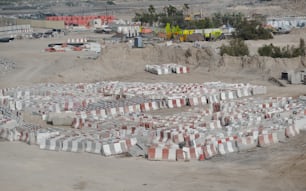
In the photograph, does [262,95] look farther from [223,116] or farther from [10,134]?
[10,134]

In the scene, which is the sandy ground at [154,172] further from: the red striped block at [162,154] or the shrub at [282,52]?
the shrub at [282,52]

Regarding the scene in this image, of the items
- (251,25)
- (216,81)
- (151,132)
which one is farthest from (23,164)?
(251,25)

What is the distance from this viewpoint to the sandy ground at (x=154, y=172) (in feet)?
55.0

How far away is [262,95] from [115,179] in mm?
16507

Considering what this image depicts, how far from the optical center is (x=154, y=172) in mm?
18406

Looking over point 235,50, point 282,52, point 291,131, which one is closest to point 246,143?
point 291,131

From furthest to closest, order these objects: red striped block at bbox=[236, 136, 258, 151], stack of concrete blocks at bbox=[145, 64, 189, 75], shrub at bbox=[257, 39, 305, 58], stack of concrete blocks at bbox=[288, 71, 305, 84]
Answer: shrub at bbox=[257, 39, 305, 58] < stack of concrete blocks at bbox=[145, 64, 189, 75] < stack of concrete blocks at bbox=[288, 71, 305, 84] < red striped block at bbox=[236, 136, 258, 151]

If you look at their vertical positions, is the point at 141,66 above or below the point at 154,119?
below

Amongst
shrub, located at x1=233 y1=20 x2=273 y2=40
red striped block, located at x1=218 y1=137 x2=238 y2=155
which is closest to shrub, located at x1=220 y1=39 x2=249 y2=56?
shrub, located at x1=233 y1=20 x2=273 y2=40

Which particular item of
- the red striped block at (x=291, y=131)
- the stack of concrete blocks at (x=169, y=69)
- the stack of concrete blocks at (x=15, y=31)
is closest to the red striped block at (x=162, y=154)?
the red striped block at (x=291, y=131)

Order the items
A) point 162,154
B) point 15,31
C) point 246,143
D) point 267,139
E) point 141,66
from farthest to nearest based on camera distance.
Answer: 1. point 15,31
2. point 141,66
3. point 267,139
4. point 246,143
5. point 162,154

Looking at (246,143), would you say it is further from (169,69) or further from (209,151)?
(169,69)

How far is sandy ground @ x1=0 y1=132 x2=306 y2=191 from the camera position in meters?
16.8

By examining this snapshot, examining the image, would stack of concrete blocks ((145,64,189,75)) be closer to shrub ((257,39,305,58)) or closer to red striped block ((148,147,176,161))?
shrub ((257,39,305,58))
